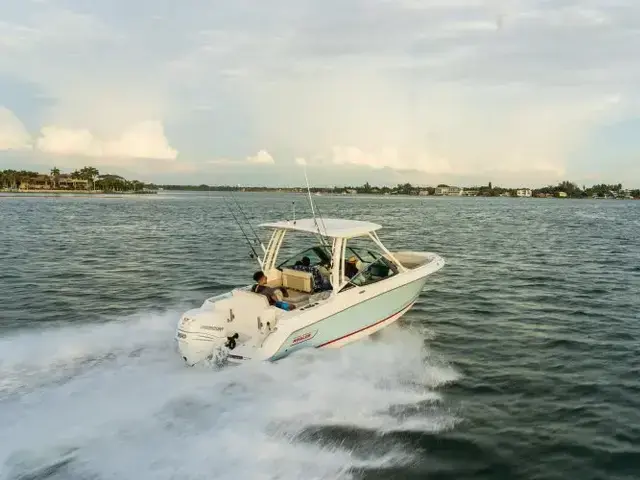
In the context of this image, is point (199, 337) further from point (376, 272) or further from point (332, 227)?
point (376, 272)

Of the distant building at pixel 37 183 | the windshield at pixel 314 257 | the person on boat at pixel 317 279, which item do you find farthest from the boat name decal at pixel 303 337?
the distant building at pixel 37 183

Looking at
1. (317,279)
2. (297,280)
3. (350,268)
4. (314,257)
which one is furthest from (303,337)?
(314,257)

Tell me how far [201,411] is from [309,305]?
2843 millimetres

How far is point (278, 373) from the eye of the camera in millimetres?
8398

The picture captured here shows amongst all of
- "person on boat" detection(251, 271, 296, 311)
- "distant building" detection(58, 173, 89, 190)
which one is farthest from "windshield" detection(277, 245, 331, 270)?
"distant building" detection(58, 173, 89, 190)

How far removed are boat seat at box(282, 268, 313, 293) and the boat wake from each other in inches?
62.1

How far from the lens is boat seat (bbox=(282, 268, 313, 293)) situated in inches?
424

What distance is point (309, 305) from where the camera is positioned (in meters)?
9.45

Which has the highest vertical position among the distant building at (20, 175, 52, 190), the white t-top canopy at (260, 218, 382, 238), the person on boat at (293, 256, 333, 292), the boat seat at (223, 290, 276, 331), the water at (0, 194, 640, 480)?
the distant building at (20, 175, 52, 190)

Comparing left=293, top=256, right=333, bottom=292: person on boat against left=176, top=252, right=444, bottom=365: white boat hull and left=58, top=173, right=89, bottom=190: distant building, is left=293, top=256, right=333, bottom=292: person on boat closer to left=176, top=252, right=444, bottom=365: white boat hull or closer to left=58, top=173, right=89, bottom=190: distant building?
left=176, top=252, right=444, bottom=365: white boat hull

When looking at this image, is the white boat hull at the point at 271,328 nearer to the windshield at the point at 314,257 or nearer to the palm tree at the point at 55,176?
the windshield at the point at 314,257

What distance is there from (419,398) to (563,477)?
7.93ft

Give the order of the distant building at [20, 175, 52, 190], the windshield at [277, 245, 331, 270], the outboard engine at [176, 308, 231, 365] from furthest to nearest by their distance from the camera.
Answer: the distant building at [20, 175, 52, 190] → the windshield at [277, 245, 331, 270] → the outboard engine at [176, 308, 231, 365]

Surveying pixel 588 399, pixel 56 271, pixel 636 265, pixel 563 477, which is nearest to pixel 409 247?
pixel 636 265
